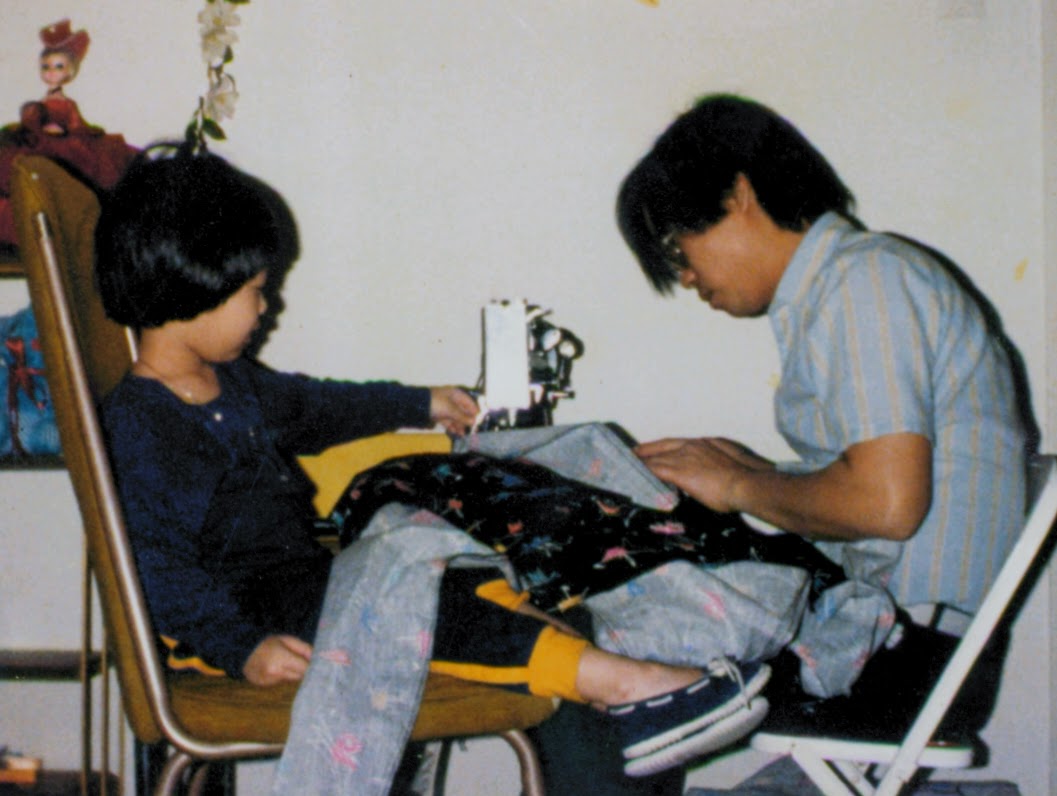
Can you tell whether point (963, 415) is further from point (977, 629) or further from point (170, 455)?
point (170, 455)

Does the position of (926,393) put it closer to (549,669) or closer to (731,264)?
(731,264)

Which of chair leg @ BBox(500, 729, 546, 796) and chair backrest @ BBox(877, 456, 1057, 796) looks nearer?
chair backrest @ BBox(877, 456, 1057, 796)

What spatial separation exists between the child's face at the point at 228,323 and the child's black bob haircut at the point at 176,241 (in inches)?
0.5

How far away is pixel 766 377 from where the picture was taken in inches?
72.0

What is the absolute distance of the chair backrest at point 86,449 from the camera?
0.93 metres

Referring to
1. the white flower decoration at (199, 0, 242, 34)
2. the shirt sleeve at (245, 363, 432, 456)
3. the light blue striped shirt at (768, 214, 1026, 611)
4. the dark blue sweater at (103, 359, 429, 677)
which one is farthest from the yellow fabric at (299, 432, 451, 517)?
the white flower decoration at (199, 0, 242, 34)

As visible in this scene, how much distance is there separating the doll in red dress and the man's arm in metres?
1.27

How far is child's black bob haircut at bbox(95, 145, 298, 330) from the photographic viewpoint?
3.92ft

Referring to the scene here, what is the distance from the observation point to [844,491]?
104cm

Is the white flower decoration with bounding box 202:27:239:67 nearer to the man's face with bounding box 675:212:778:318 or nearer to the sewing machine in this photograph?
the sewing machine

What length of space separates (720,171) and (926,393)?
1.28 feet

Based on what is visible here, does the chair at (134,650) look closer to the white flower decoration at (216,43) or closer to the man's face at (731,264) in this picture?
the man's face at (731,264)

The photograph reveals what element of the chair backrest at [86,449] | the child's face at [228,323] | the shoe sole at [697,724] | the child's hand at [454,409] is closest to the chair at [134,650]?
the chair backrest at [86,449]

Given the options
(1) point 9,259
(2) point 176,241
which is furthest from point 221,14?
(2) point 176,241
